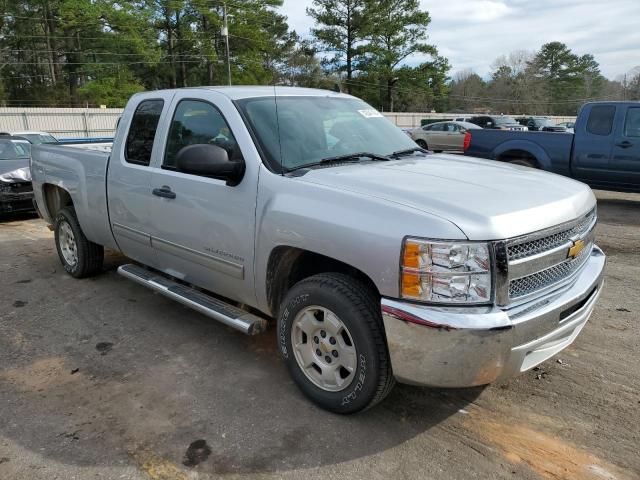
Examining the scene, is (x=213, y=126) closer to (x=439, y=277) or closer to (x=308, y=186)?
(x=308, y=186)

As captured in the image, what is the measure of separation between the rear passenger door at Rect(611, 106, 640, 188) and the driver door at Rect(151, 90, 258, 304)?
8.11m

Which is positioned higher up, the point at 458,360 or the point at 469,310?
the point at 469,310

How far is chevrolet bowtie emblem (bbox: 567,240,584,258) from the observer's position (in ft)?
9.58

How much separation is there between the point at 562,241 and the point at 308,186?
4.69 feet

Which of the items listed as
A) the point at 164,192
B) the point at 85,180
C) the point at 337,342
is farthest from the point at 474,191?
the point at 85,180

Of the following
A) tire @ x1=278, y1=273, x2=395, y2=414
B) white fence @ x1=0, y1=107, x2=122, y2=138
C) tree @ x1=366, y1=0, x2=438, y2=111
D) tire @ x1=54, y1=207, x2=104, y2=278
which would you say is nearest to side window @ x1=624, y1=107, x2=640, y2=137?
tire @ x1=278, y1=273, x2=395, y2=414

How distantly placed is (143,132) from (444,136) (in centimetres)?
1962

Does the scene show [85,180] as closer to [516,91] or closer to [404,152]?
[404,152]

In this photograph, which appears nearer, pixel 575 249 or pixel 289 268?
pixel 575 249

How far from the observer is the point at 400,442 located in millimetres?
2795

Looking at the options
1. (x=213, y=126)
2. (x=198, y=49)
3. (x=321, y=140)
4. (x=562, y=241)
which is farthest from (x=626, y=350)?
(x=198, y=49)

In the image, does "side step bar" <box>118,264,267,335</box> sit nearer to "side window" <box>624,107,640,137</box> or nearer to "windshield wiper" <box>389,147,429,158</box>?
"windshield wiper" <box>389,147,429,158</box>

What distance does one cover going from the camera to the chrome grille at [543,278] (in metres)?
2.60

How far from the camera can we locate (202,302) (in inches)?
146
